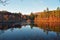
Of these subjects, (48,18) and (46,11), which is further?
(46,11)

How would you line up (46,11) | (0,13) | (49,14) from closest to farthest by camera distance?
(0,13), (49,14), (46,11)

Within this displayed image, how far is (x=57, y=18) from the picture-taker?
78.7 metres

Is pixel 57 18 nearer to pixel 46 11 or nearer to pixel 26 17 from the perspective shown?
pixel 46 11

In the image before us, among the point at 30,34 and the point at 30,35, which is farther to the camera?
the point at 30,34

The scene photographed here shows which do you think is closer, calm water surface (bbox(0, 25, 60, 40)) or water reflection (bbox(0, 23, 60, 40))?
calm water surface (bbox(0, 25, 60, 40))

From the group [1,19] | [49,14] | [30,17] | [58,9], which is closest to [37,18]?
[30,17]

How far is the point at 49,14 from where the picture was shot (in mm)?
90500

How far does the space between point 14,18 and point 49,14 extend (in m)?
25.5

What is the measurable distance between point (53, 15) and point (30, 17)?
33.4 metres

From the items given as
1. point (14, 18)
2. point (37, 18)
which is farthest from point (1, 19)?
point (37, 18)

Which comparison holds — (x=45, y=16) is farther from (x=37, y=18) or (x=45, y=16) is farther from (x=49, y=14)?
(x=37, y=18)

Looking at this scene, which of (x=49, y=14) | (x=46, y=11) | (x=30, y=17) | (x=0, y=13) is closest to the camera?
(x=0, y=13)

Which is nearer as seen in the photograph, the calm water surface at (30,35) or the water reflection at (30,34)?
the calm water surface at (30,35)

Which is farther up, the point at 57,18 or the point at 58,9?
the point at 58,9
